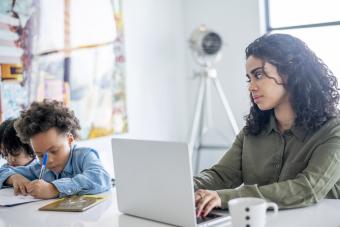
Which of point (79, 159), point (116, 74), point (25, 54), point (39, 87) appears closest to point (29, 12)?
point (25, 54)

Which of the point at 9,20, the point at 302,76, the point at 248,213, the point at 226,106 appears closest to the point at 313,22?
the point at 226,106

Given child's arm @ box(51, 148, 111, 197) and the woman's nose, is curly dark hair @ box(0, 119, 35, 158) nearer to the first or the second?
child's arm @ box(51, 148, 111, 197)

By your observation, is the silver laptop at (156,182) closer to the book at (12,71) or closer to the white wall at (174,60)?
the book at (12,71)

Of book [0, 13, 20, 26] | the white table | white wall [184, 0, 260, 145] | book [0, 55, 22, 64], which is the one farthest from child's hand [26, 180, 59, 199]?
white wall [184, 0, 260, 145]

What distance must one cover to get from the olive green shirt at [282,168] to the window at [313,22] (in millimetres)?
2291

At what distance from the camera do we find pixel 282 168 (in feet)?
4.75

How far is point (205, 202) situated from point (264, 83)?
1.45 ft

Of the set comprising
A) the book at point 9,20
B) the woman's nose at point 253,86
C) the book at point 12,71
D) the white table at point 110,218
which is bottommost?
the white table at point 110,218

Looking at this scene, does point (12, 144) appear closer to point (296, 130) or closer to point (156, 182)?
point (156, 182)

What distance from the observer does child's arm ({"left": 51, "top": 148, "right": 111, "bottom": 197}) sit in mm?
1503

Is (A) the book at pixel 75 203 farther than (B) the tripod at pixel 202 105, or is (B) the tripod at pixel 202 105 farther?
(B) the tripod at pixel 202 105

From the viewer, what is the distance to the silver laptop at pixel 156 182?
104cm

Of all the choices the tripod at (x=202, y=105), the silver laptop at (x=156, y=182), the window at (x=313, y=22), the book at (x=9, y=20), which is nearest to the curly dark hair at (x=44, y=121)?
the silver laptop at (x=156, y=182)

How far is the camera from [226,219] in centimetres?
112
